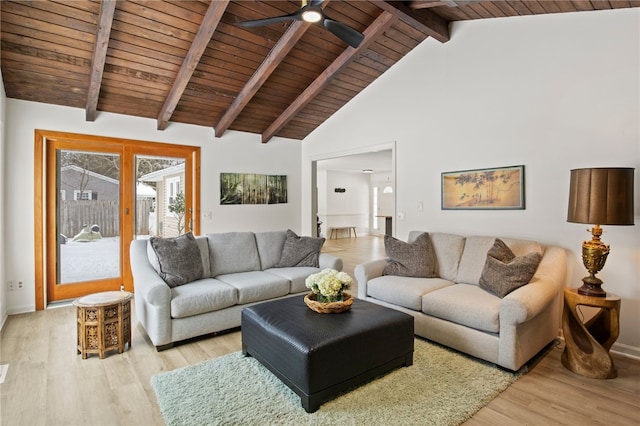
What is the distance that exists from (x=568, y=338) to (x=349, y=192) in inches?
393

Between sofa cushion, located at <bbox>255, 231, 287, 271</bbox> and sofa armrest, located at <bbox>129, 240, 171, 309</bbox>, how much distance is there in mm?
1287

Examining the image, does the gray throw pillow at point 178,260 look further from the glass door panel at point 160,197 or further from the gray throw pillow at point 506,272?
the gray throw pillow at point 506,272

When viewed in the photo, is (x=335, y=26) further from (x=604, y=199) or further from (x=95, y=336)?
(x=95, y=336)

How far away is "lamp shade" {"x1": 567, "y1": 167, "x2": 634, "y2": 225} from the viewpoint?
2467mm

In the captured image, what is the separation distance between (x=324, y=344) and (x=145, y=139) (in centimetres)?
418

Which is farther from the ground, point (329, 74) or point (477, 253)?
point (329, 74)

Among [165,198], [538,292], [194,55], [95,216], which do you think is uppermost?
[194,55]

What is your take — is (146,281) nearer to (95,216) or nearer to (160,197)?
(95,216)

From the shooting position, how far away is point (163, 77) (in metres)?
4.10

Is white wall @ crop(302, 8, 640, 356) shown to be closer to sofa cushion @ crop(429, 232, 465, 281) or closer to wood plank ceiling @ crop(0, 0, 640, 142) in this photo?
wood plank ceiling @ crop(0, 0, 640, 142)

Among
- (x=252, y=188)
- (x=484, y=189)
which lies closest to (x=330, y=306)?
(x=484, y=189)

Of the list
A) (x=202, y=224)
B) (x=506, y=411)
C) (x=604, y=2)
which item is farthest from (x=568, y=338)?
(x=202, y=224)

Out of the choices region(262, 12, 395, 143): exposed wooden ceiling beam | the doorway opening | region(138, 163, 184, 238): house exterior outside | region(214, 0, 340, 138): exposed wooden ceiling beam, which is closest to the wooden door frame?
region(138, 163, 184, 238): house exterior outside

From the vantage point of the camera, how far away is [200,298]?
3094 mm
